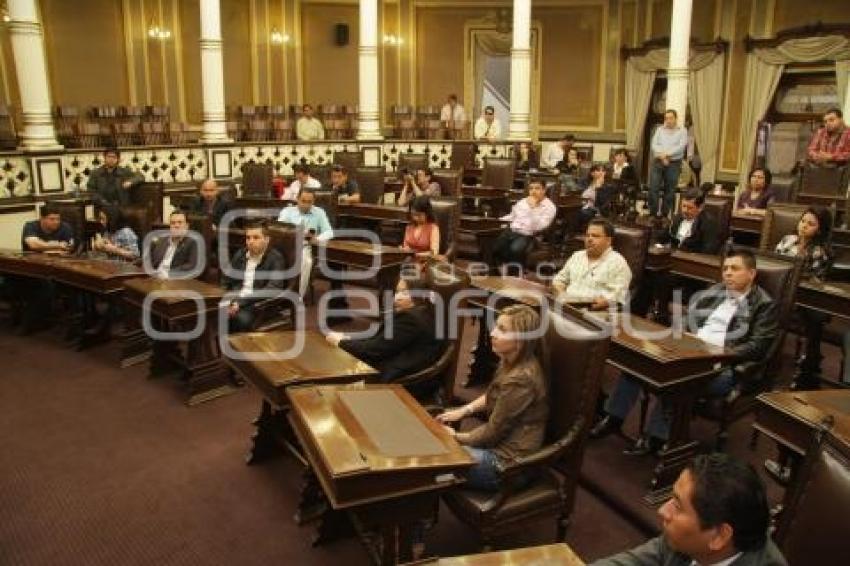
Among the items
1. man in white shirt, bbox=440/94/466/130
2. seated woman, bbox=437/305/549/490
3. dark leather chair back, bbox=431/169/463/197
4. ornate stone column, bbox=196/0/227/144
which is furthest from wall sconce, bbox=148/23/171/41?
seated woman, bbox=437/305/549/490

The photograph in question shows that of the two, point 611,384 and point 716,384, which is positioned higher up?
point 716,384

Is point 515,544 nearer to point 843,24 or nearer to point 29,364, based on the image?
point 29,364

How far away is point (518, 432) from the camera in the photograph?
270 centimetres

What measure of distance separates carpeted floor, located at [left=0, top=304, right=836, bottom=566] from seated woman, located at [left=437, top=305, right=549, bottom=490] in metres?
0.57

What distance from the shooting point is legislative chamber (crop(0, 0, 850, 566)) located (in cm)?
259

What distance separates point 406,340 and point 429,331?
0.12 metres

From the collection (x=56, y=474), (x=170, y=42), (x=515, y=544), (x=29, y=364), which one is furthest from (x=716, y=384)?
(x=170, y=42)

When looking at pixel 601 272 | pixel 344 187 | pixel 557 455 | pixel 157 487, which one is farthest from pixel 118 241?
pixel 557 455

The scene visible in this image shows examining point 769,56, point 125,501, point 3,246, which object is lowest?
point 125,501

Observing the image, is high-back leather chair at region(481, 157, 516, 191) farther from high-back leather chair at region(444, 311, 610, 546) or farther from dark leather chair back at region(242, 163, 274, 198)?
high-back leather chair at region(444, 311, 610, 546)

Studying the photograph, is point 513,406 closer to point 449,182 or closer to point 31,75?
point 449,182

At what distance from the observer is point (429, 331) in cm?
347

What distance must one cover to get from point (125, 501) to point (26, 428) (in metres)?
1.24

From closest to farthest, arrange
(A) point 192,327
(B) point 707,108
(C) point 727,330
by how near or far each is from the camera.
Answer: (C) point 727,330 → (A) point 192,327 → (B) point 707,108
